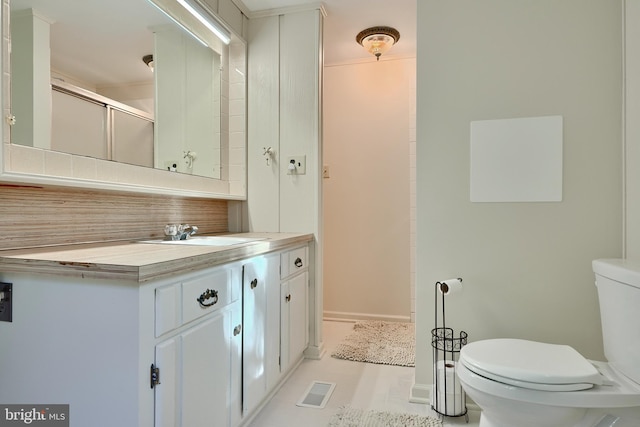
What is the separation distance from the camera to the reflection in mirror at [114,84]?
126 centimetres

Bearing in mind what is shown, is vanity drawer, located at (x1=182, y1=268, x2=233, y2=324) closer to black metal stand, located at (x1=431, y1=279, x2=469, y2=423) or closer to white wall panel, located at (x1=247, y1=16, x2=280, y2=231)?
black metal stand, located at (x1=431, y1=279, x2=469, y2=423)

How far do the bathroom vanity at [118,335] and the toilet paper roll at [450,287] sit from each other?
0.95 m

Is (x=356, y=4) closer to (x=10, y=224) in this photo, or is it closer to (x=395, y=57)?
(x=395, y=57)

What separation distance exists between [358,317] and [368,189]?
1.10m

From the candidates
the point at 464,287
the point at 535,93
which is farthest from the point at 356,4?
the point at 464,287

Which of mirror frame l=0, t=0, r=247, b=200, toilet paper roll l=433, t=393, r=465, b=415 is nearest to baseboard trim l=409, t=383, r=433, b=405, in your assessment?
toilet paper roll l=433, t=393, r=465, b=415

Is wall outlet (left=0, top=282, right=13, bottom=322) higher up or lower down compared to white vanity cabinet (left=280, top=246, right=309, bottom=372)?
higher up

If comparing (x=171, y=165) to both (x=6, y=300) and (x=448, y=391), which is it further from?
(x=448, y=391)

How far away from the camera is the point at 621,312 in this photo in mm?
1259

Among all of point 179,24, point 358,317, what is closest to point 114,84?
point 179,24

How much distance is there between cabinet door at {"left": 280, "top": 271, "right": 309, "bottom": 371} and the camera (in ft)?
6.27

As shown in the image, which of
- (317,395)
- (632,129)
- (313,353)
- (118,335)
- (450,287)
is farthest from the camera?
(313,353)

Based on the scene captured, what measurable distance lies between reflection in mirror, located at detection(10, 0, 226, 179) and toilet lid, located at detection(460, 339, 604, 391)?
→ 168 centimetres

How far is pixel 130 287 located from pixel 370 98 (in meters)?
2.61
